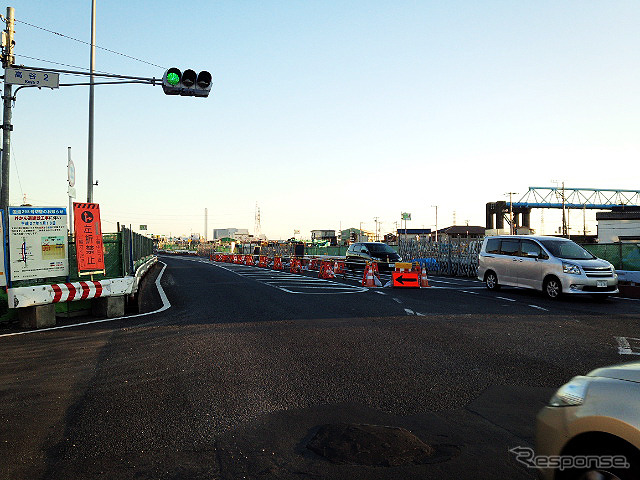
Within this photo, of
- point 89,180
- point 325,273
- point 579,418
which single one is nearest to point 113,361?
point 579,418

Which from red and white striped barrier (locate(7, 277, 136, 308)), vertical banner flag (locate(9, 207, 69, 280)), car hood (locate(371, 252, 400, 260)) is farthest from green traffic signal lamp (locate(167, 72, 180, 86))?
car hood (locate(371, 252, 400, 260))

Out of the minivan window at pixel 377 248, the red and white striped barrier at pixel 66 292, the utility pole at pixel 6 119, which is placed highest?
the utility pole at pixel 6 119

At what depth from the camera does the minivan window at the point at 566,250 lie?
14.7m

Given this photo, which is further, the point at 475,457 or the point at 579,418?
the point at 475,457

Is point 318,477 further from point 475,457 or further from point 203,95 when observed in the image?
point 203,95

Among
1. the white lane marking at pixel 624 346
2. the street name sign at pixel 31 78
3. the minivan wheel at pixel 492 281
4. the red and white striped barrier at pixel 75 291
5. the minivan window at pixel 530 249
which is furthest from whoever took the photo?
the minivan wheel at pixel 492 281

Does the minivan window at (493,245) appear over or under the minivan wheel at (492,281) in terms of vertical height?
over

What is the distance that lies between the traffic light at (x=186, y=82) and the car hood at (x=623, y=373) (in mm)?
11174

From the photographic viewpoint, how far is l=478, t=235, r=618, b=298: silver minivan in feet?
45.6

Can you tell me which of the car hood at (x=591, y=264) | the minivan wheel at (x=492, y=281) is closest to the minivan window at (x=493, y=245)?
the minivan wheel at (x=492, y=281)

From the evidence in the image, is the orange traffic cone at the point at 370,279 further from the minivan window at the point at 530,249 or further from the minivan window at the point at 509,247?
the minivan window at the point at 530,249

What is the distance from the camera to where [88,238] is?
1222 centimetres

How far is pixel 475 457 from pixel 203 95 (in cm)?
1078

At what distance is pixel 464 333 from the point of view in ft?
29.2
